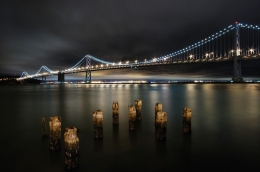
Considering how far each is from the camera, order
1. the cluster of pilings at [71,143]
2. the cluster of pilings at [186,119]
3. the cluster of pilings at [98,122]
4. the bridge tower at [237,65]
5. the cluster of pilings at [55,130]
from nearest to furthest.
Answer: the cluster of pilings at [71,143] → the cluster of pilings at [55,130] → the cluster of pilings at [98,122] → the cluster of pilings at [186,119] → the bridge tower at [237,65]

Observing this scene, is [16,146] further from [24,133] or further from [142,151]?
[142,151]

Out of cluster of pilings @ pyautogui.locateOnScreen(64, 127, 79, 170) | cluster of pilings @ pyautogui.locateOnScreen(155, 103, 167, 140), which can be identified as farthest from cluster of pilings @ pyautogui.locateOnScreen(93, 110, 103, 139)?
cluster of pilings @ pyautogui.locateOnScreen(64, 127, 79, 170)

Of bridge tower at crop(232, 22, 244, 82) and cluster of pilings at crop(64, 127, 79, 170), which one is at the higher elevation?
bridge tower at crop(232, 22, 244, 82)

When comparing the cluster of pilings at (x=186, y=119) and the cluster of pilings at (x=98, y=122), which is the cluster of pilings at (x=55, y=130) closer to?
the cluster of pilings at (x=98, y=122)

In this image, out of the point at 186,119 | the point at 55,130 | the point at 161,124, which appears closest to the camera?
the point at 55,130

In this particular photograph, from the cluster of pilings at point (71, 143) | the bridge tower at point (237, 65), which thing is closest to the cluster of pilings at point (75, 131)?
the cluster of pilings at point (71, 143)

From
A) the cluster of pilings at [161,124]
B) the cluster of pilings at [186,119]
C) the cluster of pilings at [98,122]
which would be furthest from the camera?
the cluster of pilings at [186,119]

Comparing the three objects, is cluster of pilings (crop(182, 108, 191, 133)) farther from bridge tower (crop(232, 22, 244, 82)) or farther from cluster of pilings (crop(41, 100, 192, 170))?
bridge tower (crop(232, 22, 244, 82))

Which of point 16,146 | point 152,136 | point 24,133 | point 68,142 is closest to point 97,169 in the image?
point 68,142

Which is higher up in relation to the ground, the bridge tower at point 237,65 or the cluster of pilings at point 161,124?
the bridge tower at point 237,65

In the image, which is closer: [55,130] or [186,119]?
[55,130]

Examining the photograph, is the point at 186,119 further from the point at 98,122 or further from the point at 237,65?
the point at 237,65

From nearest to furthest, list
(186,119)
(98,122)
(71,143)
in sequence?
(71,143)
(98,122)
(186,119)

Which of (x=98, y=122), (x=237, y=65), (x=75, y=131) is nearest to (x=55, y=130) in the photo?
(x=75, y=131)
